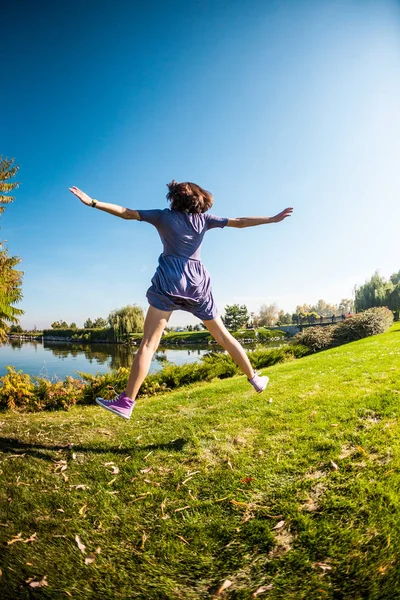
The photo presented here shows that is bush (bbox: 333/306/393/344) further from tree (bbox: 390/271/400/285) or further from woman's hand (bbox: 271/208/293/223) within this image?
tree (bbox: 390/271/400/285)

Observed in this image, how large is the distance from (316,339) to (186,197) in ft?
48.9

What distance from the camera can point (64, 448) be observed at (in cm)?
298

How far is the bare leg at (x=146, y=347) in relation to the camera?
281cm

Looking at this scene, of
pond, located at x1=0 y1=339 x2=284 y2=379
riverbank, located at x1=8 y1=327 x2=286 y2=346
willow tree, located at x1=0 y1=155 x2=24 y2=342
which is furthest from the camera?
riverbank, located at x1=8 y1=327 x2=286 y2=346

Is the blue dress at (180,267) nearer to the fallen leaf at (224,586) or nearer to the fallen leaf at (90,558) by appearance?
the fallen leaf at (90,558)

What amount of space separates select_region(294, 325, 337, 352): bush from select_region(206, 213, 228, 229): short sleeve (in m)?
14.2

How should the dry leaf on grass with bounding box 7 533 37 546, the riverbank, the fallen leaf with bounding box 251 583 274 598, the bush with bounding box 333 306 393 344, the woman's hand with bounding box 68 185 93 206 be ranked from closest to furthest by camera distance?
the fallen leaf with bounding box 251 583 274 598
the dry leaf on grass with bounding box 7 533 37 546
the woman's hand with bounding box 68 185 93 206
the bush with bounding box 333 306 393 344
the riverbank

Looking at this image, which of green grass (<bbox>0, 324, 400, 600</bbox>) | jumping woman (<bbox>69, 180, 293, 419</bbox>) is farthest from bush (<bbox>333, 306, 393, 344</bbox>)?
jumping woman (<bbox>69, 180, 293, 419</bbox>)

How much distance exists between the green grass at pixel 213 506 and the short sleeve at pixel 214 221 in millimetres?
2102

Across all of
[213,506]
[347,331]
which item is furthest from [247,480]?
[347,331]

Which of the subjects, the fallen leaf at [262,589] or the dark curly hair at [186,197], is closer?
the fallen leaf at [262,589]

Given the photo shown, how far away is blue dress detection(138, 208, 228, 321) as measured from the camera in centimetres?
286

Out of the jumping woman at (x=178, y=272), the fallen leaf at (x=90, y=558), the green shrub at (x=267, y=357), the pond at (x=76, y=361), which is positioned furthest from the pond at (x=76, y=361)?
the fallen leaf at (x=90, y=558)

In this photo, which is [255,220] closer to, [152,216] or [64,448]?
[152,216]
